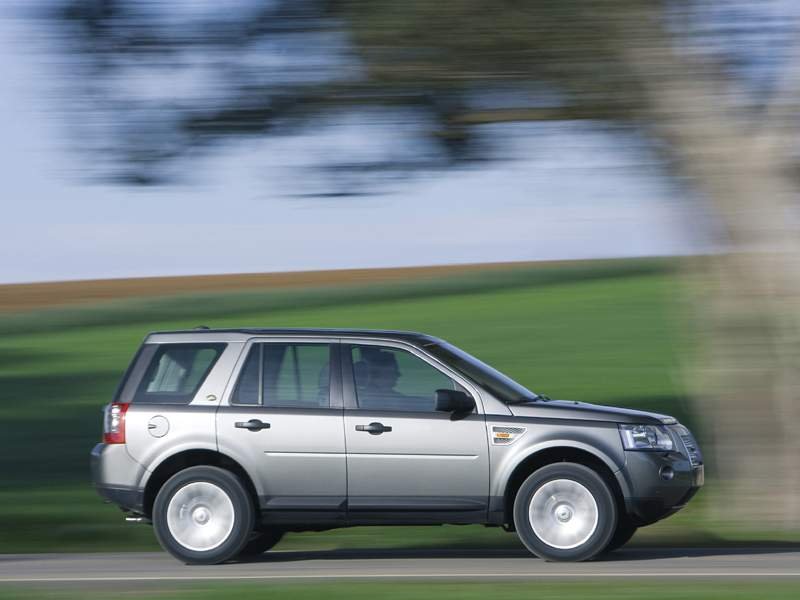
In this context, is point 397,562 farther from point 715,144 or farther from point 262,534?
point 715,144

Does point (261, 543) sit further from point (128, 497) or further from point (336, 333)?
point (336, 333)

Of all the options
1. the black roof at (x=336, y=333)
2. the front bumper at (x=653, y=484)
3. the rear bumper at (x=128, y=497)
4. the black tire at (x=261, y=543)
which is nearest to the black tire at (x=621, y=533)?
the front bumper at (x=653, y=484)

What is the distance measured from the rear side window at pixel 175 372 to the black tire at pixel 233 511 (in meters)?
0.58

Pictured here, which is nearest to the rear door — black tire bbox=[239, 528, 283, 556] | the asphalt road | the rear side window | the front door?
the front door

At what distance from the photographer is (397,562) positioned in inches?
440

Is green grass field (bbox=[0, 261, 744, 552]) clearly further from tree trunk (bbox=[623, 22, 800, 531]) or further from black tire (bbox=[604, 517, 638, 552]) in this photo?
black tire (bbox=[604, 517, 638, 552])

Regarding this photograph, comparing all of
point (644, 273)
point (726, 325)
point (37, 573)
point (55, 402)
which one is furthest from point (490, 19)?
point (644, 273)

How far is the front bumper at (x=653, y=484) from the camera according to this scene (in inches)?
417

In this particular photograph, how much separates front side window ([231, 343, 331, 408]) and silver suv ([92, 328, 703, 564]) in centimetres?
1

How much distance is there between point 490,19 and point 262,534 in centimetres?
446

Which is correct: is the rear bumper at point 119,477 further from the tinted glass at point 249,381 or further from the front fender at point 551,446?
the front fender at point 551,446

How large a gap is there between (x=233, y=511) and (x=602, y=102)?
4304 millimetres

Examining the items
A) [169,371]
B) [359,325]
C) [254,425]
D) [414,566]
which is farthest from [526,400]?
[359,325]

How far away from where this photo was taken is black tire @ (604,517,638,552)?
1105cm
